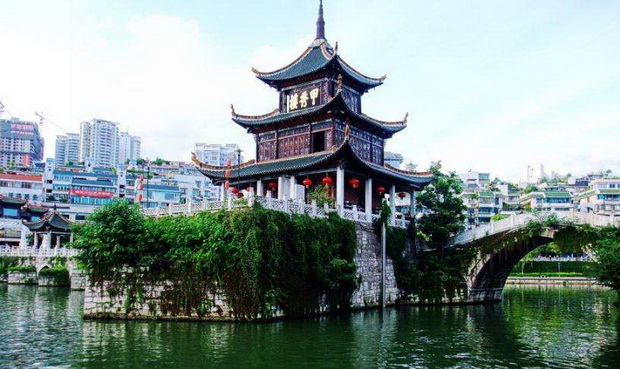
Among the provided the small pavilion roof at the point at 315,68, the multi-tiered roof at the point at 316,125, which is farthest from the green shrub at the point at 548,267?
the small pavilion roof at the point at 315,68

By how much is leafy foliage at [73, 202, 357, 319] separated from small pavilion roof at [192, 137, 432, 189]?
16.5 feet

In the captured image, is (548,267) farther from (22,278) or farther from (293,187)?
(22,278)

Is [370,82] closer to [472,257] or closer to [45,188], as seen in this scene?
[472,257]

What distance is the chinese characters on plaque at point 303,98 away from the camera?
100 ft

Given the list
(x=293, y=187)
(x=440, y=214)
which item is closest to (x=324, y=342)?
(x=293, y=187)

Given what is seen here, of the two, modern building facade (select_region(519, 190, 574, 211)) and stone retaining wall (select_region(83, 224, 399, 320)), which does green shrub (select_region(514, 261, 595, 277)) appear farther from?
stone retaining wall (select_region(83, 224, 399, 320))

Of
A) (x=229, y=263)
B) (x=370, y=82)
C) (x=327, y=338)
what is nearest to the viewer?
(x=327, y=338)

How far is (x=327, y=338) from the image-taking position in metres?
17.6

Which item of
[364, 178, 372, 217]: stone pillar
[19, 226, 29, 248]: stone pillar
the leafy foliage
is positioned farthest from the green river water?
[19, 226, 29, 248]: stone pillar

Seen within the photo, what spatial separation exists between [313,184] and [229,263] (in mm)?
10291

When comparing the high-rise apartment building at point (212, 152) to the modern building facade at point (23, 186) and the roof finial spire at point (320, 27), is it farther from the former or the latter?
the roof finial spire at point (320, 27)

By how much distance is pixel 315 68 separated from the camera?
29.9 meters

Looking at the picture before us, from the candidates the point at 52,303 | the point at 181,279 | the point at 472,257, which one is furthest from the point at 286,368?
the point at 52,303

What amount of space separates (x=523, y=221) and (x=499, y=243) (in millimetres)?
1815
